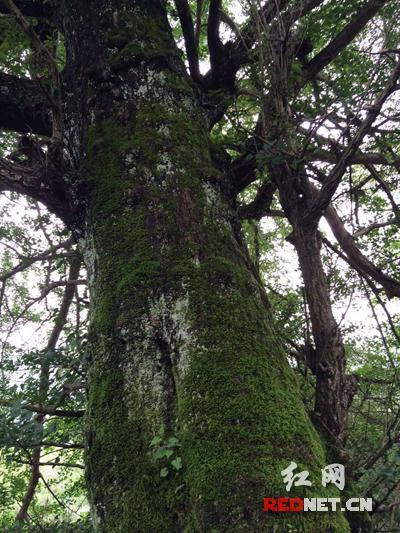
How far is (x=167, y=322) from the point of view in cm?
167

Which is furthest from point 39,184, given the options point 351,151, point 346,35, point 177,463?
point 346,35

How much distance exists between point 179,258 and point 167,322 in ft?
1.00

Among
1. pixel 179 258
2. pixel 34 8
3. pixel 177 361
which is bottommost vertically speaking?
pixel 177 361

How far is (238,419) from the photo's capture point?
1352 millimetres

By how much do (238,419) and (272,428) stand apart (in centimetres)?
12

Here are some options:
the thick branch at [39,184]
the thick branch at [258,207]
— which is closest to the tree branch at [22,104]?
the thick branch at [39,184]

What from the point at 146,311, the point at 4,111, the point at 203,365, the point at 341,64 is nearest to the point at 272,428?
the point at 203,365

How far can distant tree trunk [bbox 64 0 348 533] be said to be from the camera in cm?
129

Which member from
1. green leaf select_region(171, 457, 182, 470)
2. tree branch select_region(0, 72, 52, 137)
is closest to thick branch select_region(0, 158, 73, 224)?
tree branch select_region(0, 72, 52, 137)

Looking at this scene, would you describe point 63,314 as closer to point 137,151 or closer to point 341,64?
point 137,151

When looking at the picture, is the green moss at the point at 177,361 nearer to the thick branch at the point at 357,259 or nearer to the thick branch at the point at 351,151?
the thick branch at the point at 351,151

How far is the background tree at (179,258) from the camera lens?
1.35m

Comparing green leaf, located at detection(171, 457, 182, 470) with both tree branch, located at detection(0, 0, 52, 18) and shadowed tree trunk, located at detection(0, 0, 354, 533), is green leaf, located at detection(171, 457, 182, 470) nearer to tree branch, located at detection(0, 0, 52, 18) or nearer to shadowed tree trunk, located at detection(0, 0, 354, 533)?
shadowed tree trunk, located at detection(0, 0, 354, 533)

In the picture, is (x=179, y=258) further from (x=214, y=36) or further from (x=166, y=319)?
(x=214, y=36)
